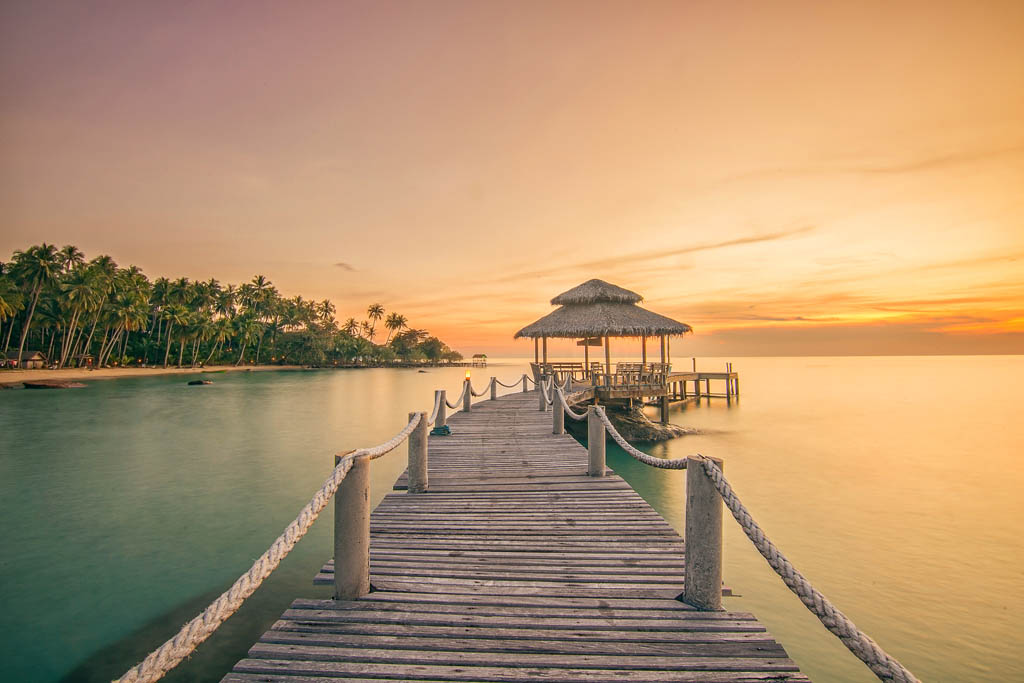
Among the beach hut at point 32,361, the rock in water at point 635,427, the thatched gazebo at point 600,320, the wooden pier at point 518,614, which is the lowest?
the rock in water at point 635,427

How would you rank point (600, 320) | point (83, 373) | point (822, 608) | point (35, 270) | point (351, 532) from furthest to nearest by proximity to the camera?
point (83, 373) → point (35, 270) → point (600, 320) → point (351, 532) → point (822, 608)

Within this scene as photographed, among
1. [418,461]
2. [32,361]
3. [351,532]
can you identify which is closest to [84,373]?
[32,361]

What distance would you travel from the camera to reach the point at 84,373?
149 ft

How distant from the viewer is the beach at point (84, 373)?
123 feet

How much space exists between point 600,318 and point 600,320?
5.7 inches

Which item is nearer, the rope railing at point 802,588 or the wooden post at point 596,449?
the rope railing at point 802,588

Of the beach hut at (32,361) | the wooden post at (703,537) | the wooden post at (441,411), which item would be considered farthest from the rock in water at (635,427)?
the beach hut at (32,361)

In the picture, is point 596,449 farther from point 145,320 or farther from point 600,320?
point 145,320

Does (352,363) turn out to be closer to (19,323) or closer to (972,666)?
(19,323)

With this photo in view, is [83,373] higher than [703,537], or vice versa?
[83,373]

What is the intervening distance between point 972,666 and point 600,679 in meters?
5.86

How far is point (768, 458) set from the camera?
54.4ft

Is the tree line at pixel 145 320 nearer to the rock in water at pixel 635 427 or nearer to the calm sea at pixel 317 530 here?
the calm sea at pixel 317 530

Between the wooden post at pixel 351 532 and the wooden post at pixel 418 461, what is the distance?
8.43 ft
